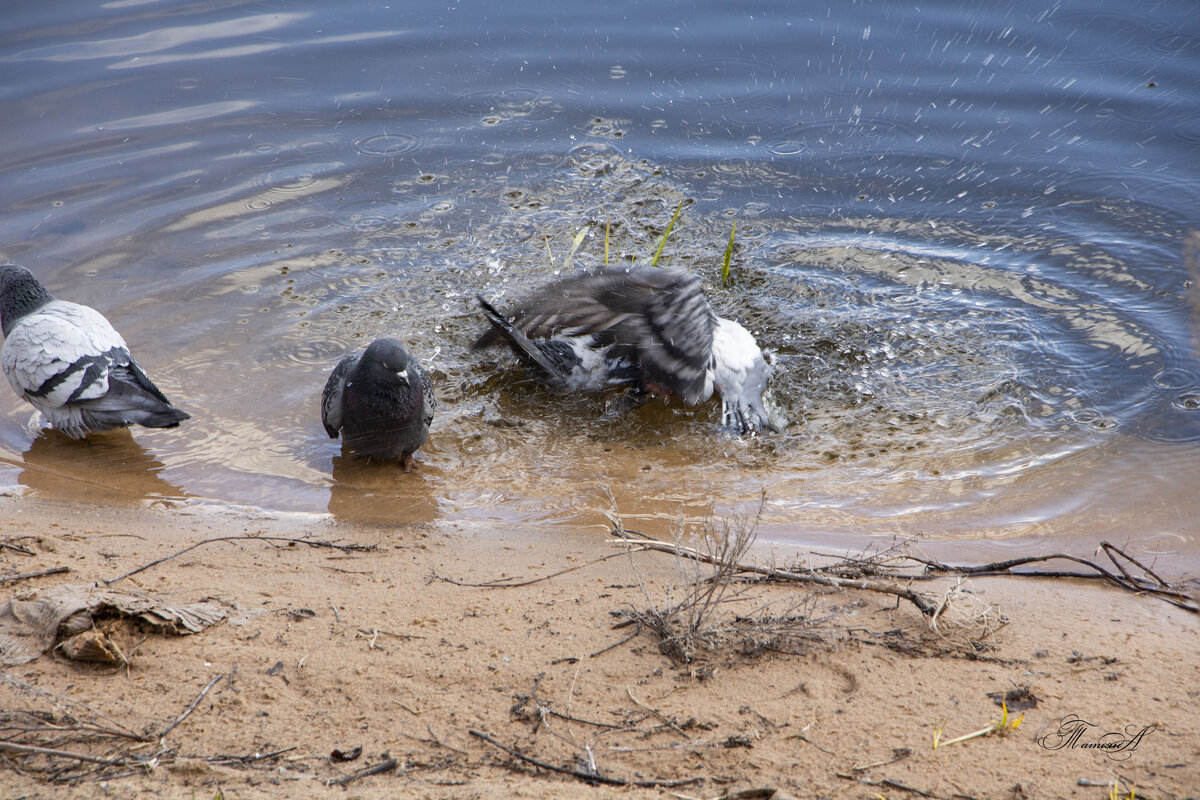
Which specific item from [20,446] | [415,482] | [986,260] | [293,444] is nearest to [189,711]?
Answer: [415,482]

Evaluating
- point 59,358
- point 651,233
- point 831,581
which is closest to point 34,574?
point 59,358

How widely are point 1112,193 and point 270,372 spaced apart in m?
6.78

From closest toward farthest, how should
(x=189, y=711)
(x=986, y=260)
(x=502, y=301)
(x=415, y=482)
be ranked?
(x=189, y=711) < (x=415, y=482) < (x=502, y=301) < (x=986, y=260)

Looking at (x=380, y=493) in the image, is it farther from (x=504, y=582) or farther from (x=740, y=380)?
(x=740, y=380)

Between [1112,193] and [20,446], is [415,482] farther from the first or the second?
[1112,193]

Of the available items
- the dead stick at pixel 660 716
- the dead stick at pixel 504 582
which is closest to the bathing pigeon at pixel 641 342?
the dead stick at pixel 504 582

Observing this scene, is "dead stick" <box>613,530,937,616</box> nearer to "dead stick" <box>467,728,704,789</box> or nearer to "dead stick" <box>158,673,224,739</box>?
"dead stick" <box>467,728,704,789</box>

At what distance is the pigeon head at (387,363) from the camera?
4.31 meters

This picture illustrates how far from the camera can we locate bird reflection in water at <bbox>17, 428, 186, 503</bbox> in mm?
4148

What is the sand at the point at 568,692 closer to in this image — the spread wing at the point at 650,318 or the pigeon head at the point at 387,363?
the pigeon head at the point at 387,363

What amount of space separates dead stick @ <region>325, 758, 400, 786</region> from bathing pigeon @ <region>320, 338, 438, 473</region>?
2.52 m

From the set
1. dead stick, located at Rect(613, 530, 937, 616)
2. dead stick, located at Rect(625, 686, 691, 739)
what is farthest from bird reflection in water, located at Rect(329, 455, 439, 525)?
dead stick, located at Rect(625, 686, 691, 739)

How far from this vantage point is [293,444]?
476 centimetres

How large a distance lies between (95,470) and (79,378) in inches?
19.0
